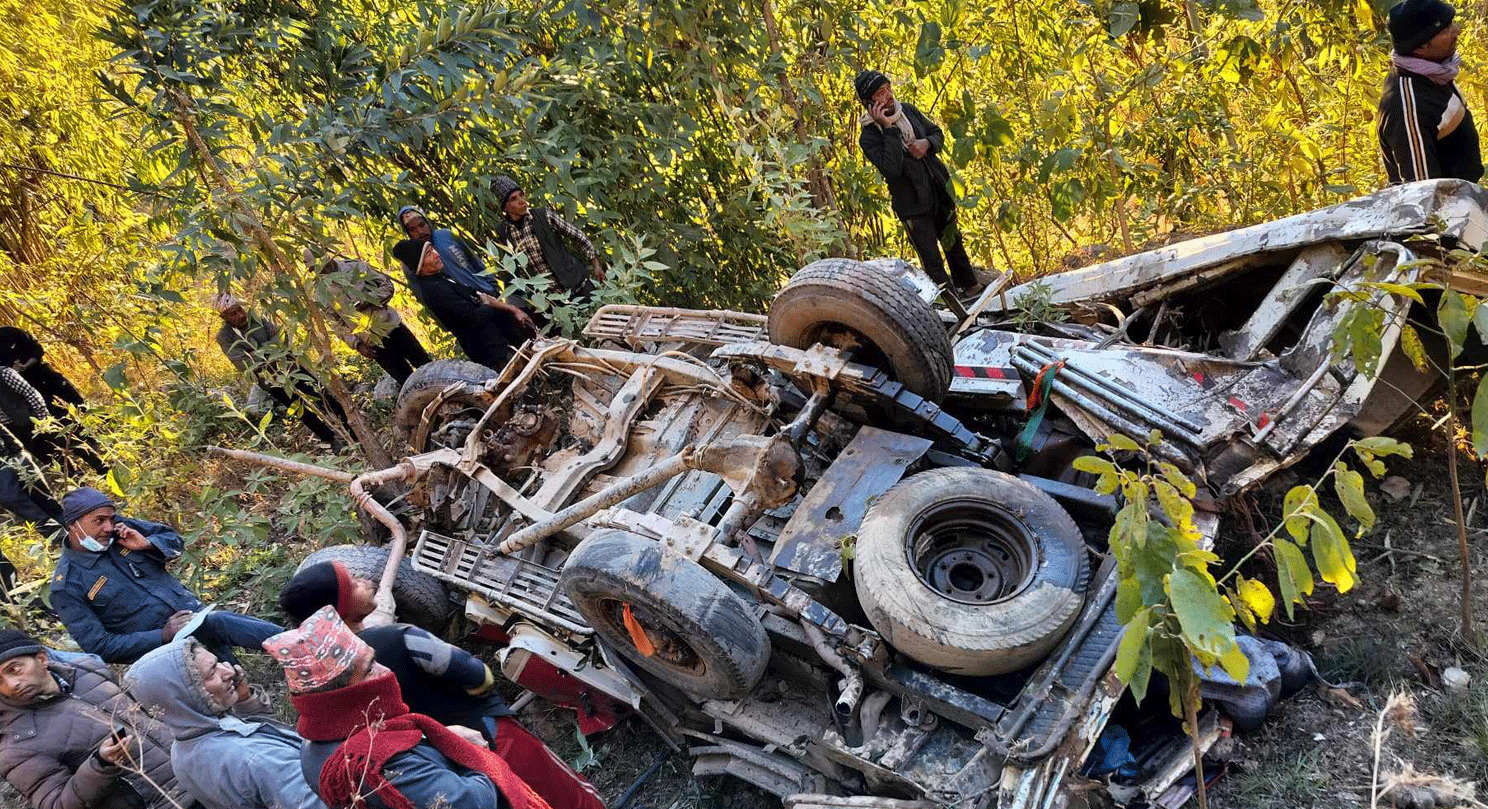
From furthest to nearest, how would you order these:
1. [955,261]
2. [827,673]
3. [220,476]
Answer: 1. [220,476]
2. [955,261]
3. [827,673]

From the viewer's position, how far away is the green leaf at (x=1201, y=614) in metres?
1.66

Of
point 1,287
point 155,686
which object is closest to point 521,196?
point 155,686

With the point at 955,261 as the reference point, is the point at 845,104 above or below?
above

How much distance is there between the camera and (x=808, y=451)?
393 centimetres

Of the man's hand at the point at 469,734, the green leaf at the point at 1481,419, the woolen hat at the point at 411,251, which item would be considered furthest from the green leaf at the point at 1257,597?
the woolen hat at the point at 411,251

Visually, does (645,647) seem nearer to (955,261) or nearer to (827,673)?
(827,673)

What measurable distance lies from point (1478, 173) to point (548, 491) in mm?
4765

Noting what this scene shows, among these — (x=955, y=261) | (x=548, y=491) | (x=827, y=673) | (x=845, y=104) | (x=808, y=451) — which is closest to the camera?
(x=827, y=673)

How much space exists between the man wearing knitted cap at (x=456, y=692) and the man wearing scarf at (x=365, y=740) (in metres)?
0.50

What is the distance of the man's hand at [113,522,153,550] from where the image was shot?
425cm

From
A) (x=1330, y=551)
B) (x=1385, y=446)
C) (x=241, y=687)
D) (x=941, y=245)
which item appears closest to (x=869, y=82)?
(x=941, y=245)

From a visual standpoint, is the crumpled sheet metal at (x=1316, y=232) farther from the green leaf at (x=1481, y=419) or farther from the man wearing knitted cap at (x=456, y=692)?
the man wearing knitted cap at (x=456, y=692)

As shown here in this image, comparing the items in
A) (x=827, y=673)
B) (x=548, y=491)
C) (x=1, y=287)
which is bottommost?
(x=827, y=673)

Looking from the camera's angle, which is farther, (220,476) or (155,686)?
(220,476)
